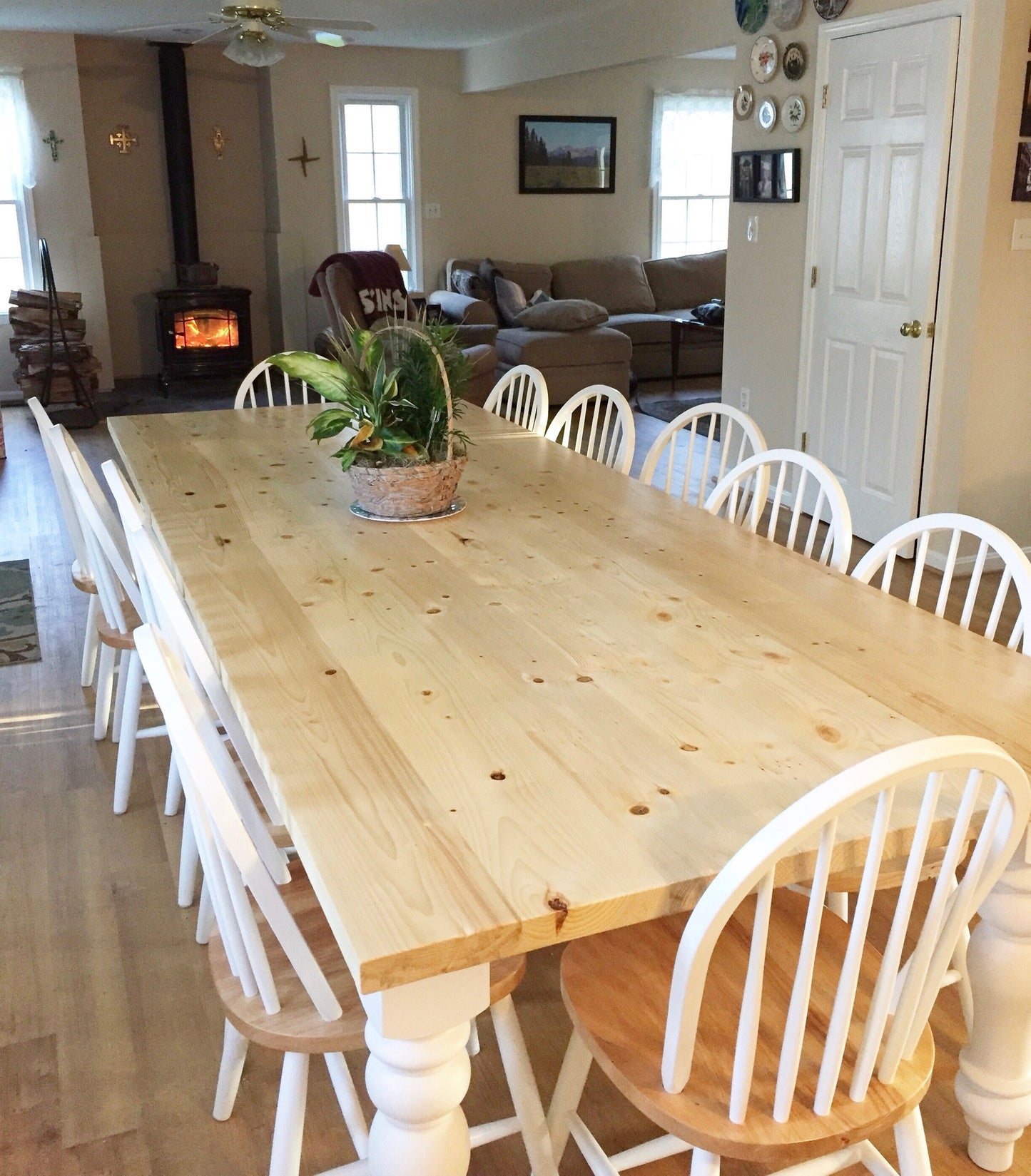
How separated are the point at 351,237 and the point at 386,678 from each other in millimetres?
7798

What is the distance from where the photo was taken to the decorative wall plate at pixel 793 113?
15.6ft

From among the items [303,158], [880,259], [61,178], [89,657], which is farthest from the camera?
[303,158]

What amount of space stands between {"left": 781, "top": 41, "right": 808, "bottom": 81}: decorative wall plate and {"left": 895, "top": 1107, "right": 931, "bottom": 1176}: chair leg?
172 inches

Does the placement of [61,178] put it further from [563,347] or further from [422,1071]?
[422,1071]

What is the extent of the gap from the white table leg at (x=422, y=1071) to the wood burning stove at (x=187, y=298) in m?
7.56

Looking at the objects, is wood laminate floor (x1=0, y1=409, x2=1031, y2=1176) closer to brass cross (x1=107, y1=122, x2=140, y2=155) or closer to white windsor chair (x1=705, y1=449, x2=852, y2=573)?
white windsor chair (x1=705, y1=449, x2=852, y2=573)

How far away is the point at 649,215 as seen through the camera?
934cm

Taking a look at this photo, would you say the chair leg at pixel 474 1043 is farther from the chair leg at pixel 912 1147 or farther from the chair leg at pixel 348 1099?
the chair leg at pixel 912 1147

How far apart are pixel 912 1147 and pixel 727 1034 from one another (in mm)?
274

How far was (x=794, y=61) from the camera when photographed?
4742 mm

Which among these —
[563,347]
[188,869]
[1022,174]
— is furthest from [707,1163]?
[563,347]

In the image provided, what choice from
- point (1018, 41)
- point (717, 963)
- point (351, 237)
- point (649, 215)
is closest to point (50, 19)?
point (351, 237)

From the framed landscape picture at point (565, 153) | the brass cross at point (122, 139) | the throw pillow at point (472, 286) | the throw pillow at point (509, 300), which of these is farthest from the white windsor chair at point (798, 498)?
the brass cross at point (122, 139)

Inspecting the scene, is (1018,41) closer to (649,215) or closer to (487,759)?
(487,759)
